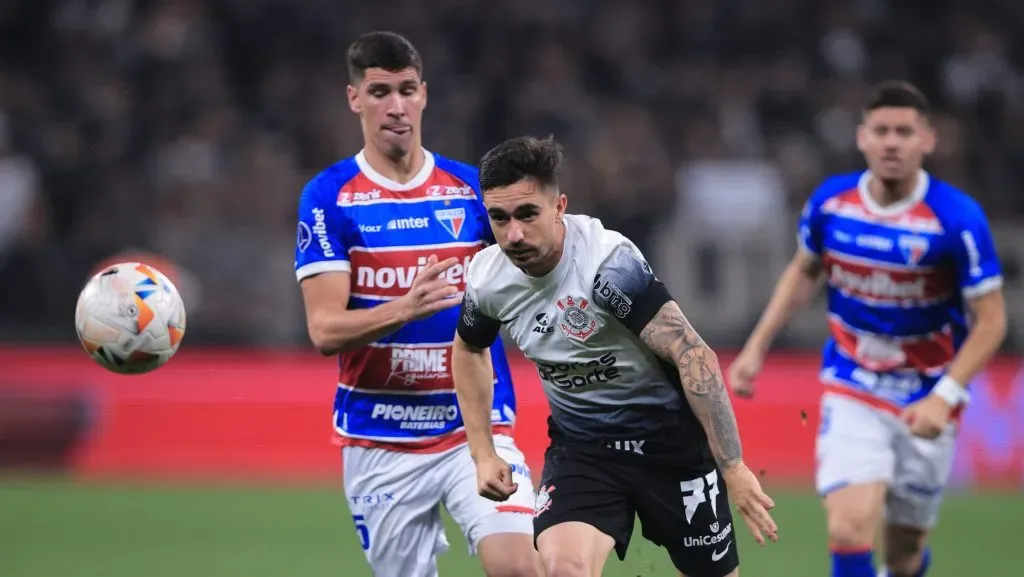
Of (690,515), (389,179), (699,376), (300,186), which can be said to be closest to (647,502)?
(690,515)

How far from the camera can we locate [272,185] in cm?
1409

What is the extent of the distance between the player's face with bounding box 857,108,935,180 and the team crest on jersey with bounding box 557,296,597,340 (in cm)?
261

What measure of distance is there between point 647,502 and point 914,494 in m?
2.43

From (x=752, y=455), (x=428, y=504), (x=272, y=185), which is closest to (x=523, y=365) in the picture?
(x=752, y=455)

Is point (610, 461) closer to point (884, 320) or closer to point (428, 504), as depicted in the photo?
point (428, 504)

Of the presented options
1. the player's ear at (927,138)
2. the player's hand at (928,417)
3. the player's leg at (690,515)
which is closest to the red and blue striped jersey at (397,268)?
the player's leg at (690,515)

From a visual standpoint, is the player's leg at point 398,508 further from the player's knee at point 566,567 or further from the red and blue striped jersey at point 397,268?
the player's knee at point 566,567

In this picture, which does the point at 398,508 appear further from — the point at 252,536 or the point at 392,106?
the point at 252,536

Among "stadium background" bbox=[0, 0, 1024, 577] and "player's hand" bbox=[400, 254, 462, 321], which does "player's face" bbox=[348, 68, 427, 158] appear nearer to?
"player's hand" bbox=[400, 254, 462, 321]

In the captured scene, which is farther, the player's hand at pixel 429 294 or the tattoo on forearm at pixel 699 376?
the player's hand at pixel 429 294

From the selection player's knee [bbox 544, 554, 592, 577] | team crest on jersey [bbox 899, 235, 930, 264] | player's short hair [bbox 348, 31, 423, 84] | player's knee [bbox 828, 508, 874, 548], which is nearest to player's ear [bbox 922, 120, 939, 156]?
team crest on jersey [bbox 899, 235, 930, 264]

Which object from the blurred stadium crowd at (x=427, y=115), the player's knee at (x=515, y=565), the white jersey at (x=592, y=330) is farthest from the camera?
the blurred stadium crowd at (x=427, y=115)

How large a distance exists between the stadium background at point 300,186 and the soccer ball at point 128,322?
3260 millimetres

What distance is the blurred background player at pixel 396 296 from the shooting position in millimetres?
6012
